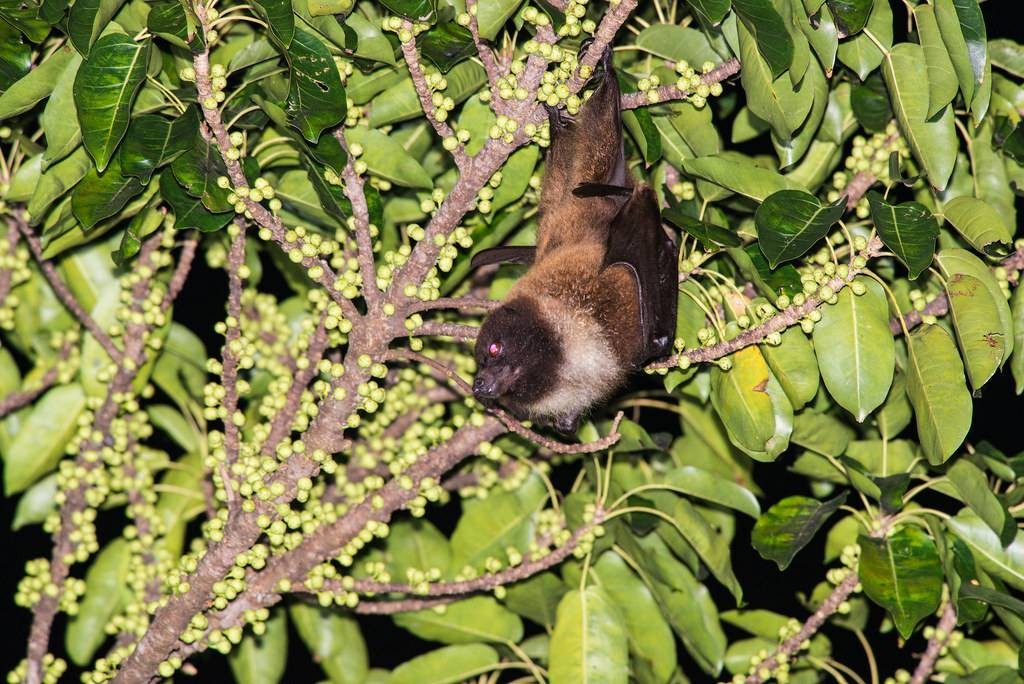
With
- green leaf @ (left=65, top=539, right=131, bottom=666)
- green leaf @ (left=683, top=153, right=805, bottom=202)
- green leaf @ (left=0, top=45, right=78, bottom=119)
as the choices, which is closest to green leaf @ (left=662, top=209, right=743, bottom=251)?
green leaf @ (left=683, top=153, right=805, bottom=202)

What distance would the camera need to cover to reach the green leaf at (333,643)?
157 inches

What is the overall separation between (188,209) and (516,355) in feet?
3.40

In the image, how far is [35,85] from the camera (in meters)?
2.80

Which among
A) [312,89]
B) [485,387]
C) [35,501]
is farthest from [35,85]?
[35,501]

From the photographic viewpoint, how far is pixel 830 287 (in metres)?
2.87

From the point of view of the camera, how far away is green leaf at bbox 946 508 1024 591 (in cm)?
327

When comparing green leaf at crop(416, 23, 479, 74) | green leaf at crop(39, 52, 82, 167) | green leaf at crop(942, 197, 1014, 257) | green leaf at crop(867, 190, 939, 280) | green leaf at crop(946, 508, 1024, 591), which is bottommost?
green leaf at crop(946, 508, 1024, 591)

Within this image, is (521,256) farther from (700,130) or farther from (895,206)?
(895,206)

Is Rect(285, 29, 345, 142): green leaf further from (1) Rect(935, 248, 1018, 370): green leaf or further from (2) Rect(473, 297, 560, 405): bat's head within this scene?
(1) Rect(935, 248, 1018, 370): green leaf

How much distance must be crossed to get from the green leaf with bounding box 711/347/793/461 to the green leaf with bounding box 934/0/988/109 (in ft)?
2.91

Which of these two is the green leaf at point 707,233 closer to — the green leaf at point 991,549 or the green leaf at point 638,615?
the green leaf at point 991,549

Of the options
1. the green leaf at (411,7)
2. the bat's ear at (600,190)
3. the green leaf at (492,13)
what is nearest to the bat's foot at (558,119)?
the bat's ear at (600,190)

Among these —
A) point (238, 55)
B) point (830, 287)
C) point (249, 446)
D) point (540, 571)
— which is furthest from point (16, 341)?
point (830, 287)

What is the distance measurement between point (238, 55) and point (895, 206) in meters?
1.73
